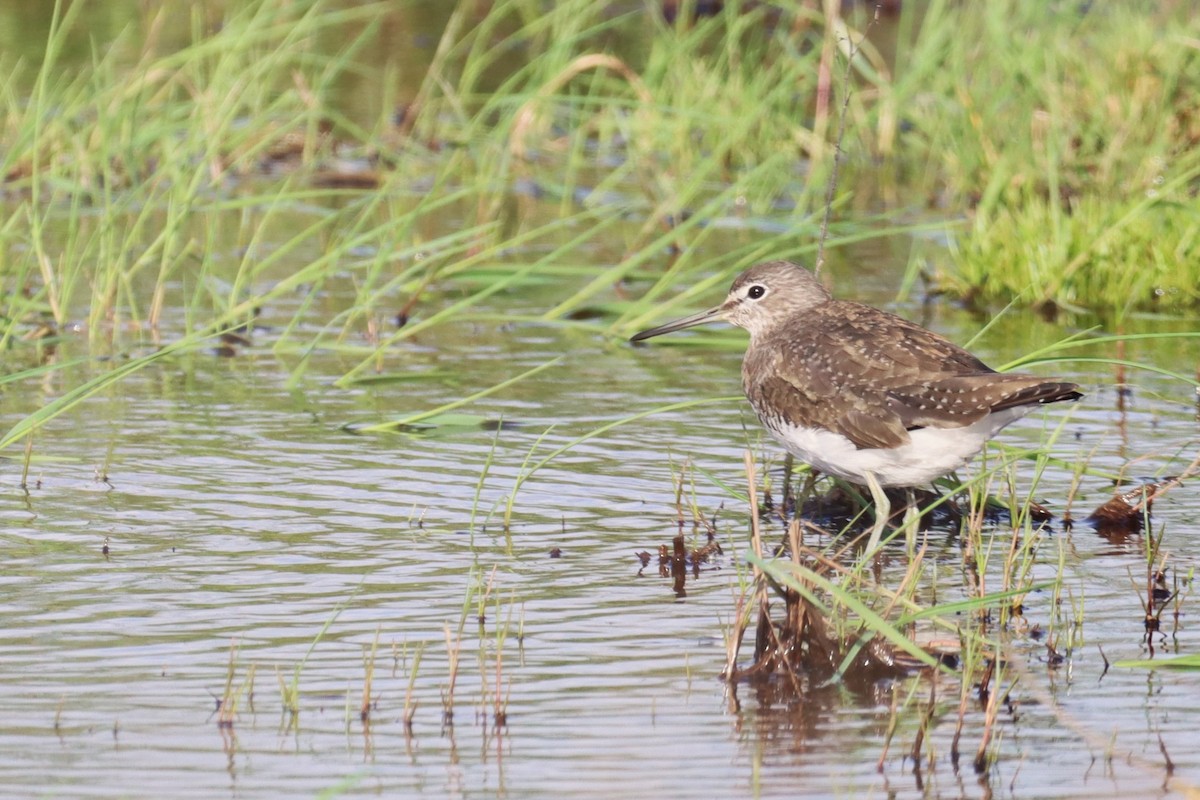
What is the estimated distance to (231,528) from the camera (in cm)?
650

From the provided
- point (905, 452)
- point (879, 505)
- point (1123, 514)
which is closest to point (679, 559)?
point (879, 505)

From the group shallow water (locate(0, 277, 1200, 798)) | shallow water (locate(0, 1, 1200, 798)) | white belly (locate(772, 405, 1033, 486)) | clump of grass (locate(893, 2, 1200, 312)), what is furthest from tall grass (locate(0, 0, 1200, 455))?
white belly (locate(772, 405, 1033, 486))

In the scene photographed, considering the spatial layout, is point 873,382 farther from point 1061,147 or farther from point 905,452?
point 1061,147

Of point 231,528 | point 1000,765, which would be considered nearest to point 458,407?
point 231,528

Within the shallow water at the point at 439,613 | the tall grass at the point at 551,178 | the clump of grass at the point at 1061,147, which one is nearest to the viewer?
the shallow water at the point at 439,613

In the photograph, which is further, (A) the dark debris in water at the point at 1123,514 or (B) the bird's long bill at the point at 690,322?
(B) the bird's long bill at the point at 690,322

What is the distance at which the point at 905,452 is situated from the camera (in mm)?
6145

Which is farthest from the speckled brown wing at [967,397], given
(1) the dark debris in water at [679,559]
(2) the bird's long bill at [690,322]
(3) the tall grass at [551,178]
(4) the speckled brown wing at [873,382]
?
(3) the tall grass at [551,178]

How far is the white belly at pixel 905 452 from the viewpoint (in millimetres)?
6070

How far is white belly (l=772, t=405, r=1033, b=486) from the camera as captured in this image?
6.07 meters

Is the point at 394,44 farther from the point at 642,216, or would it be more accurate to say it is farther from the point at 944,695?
the point at 944,695

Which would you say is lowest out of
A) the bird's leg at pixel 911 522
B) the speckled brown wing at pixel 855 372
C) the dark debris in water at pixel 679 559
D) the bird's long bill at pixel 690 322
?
the dark debris in water at pixel 679 559

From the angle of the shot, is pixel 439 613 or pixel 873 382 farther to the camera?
pixel 873 382

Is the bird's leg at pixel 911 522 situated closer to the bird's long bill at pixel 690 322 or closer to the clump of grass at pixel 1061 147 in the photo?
the bird's long bill at pixel 690 322
